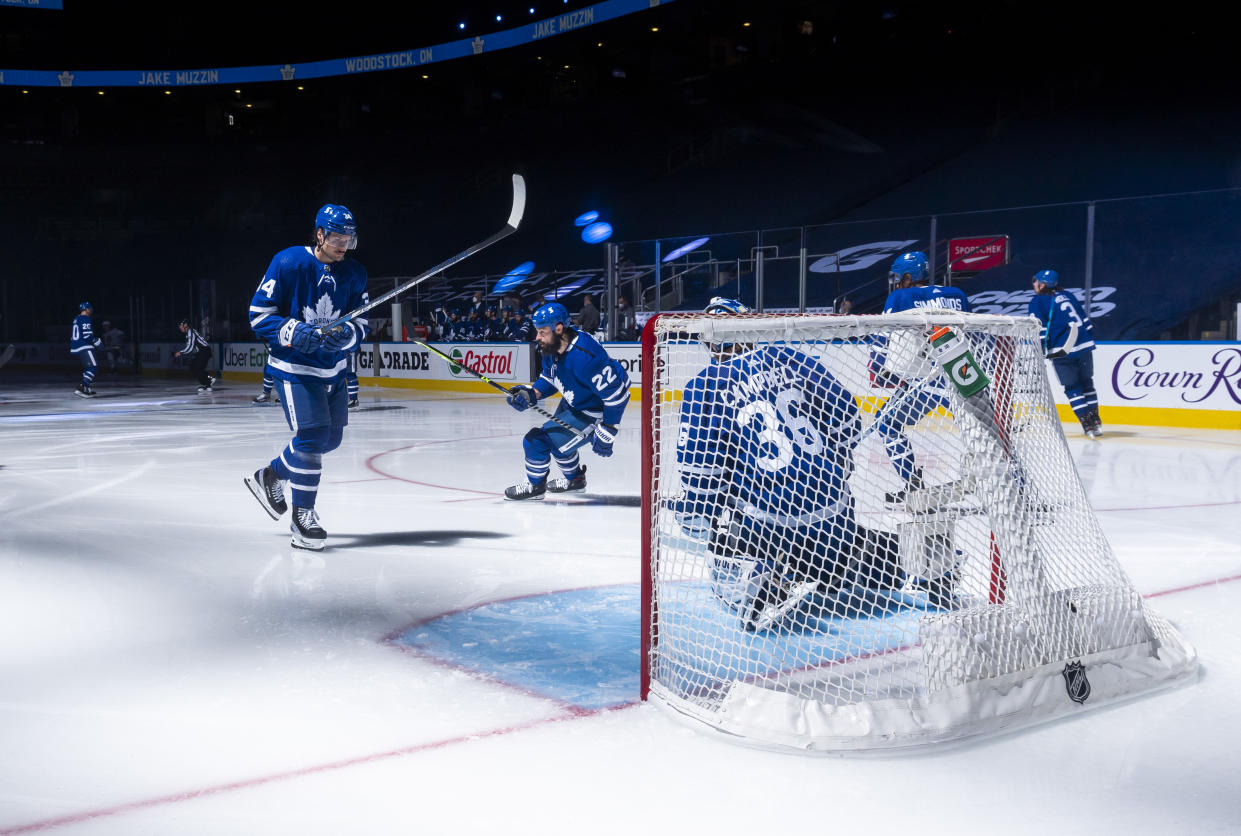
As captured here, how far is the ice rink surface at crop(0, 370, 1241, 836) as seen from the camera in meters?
2.11

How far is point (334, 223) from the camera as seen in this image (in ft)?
15.0

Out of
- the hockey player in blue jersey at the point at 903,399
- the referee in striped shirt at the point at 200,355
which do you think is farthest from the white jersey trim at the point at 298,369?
the referee in striped shirt at the point at 200,355

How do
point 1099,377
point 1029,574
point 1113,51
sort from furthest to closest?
point 1113,51, point 1099,377, point 1029,574

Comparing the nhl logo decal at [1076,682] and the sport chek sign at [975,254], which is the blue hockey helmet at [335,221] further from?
the sport chek sign at [975,254]

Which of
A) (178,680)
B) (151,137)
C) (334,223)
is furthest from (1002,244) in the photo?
(151,137)

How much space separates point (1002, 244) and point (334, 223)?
10.9 meters

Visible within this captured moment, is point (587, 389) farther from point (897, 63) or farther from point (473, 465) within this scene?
point (897, 63)

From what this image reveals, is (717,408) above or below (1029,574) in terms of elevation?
above

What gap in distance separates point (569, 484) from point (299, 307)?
86.0 inches

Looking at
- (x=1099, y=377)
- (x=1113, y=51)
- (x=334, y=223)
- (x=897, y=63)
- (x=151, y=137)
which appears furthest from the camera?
(x=151, y=137)

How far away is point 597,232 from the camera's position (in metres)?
24.1

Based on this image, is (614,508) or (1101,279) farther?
(1101,279)

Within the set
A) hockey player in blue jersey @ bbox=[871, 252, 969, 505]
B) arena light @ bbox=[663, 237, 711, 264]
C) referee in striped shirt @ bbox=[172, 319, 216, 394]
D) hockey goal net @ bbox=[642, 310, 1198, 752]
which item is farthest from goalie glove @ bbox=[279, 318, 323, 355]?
referee in striped shirt @ bbox=[172, 319, 216, 394]

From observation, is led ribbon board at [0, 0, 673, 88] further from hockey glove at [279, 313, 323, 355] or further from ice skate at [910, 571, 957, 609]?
ice skate at [910, 571, 957, 609]
